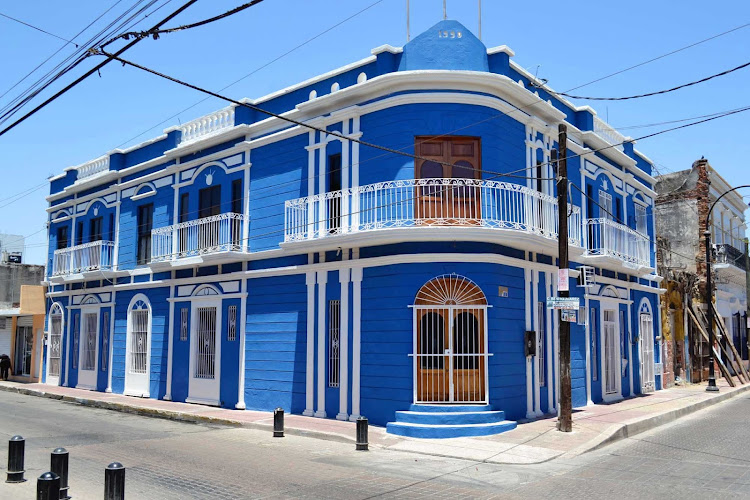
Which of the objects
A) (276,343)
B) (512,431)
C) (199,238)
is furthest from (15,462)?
(199,238)

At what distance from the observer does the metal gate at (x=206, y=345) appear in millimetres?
18875

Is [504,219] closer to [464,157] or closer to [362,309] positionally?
[464,157]

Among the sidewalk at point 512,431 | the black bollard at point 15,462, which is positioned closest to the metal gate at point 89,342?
the sidewalk at point 512,431

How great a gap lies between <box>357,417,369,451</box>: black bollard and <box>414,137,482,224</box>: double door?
175 inches

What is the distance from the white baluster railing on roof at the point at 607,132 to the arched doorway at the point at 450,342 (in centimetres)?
879

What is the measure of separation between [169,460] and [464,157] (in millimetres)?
8685

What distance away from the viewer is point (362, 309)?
14992 mm

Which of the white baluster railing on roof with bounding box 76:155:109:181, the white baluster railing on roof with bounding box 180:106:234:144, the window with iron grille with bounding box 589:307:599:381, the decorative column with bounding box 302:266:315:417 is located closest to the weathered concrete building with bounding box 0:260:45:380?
the white baluster railing on roof with bounding box 76:155:109:181

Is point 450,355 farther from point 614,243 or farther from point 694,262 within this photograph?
point 694,262

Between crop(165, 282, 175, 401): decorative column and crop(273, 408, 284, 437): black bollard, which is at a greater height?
crop(165, 282, 175, 401): decorative column

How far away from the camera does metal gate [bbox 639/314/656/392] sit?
854 inches

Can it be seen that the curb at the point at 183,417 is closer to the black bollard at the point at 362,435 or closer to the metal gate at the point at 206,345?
the black bollard at the point at 362,435

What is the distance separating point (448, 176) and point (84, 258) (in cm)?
1551

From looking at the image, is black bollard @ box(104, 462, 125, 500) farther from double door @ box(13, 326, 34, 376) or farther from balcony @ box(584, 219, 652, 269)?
double door @ box(13, 326, 34, 376)
